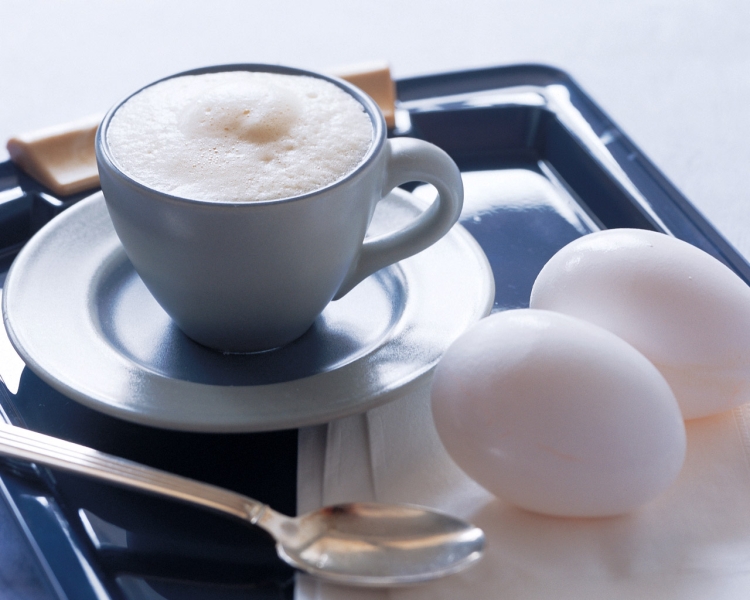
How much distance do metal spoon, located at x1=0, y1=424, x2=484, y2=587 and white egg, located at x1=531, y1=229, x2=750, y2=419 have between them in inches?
7.2

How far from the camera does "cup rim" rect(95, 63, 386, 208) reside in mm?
578

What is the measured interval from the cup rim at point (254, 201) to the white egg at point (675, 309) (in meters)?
0.17

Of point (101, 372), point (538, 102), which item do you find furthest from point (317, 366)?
point (538, 102)

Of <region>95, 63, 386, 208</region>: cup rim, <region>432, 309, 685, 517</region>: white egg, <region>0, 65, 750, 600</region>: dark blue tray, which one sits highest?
<region>95, 63, 386, 208</region>: cup rim

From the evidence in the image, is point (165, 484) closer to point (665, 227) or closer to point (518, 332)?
point (518, 332)

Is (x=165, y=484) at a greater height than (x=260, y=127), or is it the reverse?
(x=260, y=127)

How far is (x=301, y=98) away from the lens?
0.69 meters

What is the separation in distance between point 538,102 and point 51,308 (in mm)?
634

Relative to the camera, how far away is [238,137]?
64cm

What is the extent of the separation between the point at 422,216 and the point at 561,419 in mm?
260

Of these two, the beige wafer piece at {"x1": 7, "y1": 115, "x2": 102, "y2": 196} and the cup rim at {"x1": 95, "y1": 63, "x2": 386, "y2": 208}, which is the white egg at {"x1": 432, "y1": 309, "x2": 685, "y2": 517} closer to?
the cup rim at {"x1": 95, "y1": 63, "x2": 386, "y2": 208}

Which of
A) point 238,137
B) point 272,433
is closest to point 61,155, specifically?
point 238,137

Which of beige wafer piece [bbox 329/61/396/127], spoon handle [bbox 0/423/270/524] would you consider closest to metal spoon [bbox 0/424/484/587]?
spoon handle [bbox 0/423/270/524]

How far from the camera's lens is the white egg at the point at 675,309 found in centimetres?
58
